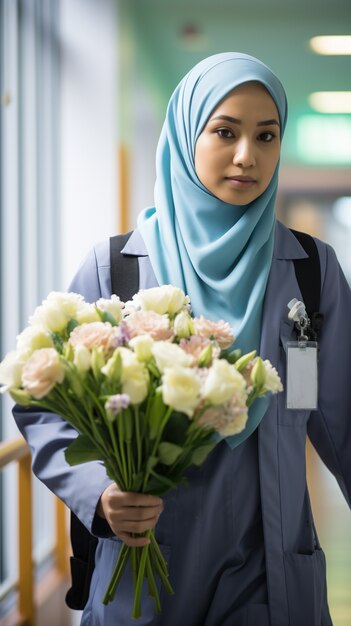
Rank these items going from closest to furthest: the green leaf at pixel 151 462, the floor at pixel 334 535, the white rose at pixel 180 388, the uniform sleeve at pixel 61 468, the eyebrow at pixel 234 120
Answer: the white rose at pixel 180 388 < the green leaf at pixel 151 462 < the uniform sleeve at pixel 61 468 < the eyebrow at pixel 234 120 < the floor at pixel 334 535

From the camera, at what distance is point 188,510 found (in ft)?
5.11

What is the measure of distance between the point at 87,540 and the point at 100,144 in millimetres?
3466

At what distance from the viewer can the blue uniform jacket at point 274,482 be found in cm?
151

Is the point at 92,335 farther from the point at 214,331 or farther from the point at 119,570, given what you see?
the point at 119,570

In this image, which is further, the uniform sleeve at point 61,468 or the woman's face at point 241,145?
the woman's face at point 241,145

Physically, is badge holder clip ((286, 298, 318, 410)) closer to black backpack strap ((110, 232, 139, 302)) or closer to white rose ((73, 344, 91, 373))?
black backpack strap ((110, 232, 139, 302))

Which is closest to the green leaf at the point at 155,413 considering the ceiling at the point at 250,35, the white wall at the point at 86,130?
the white wall at the point at 86,130

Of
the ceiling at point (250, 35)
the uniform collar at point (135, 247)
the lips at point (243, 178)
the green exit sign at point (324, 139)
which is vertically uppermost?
the ceiling at point (250, 35)

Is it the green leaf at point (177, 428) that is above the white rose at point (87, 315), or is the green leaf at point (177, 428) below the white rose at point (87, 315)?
below

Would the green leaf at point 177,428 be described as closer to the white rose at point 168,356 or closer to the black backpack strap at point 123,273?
the white rose at point 168,356

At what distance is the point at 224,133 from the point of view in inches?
62.3

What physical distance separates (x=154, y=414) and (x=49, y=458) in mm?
Answer: 393

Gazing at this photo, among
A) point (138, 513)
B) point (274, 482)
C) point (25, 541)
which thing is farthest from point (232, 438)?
point (25, 541)

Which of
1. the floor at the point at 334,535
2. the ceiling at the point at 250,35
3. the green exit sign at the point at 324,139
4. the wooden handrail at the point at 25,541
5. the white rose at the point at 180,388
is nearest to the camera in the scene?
the white rose at the point at 180,388
